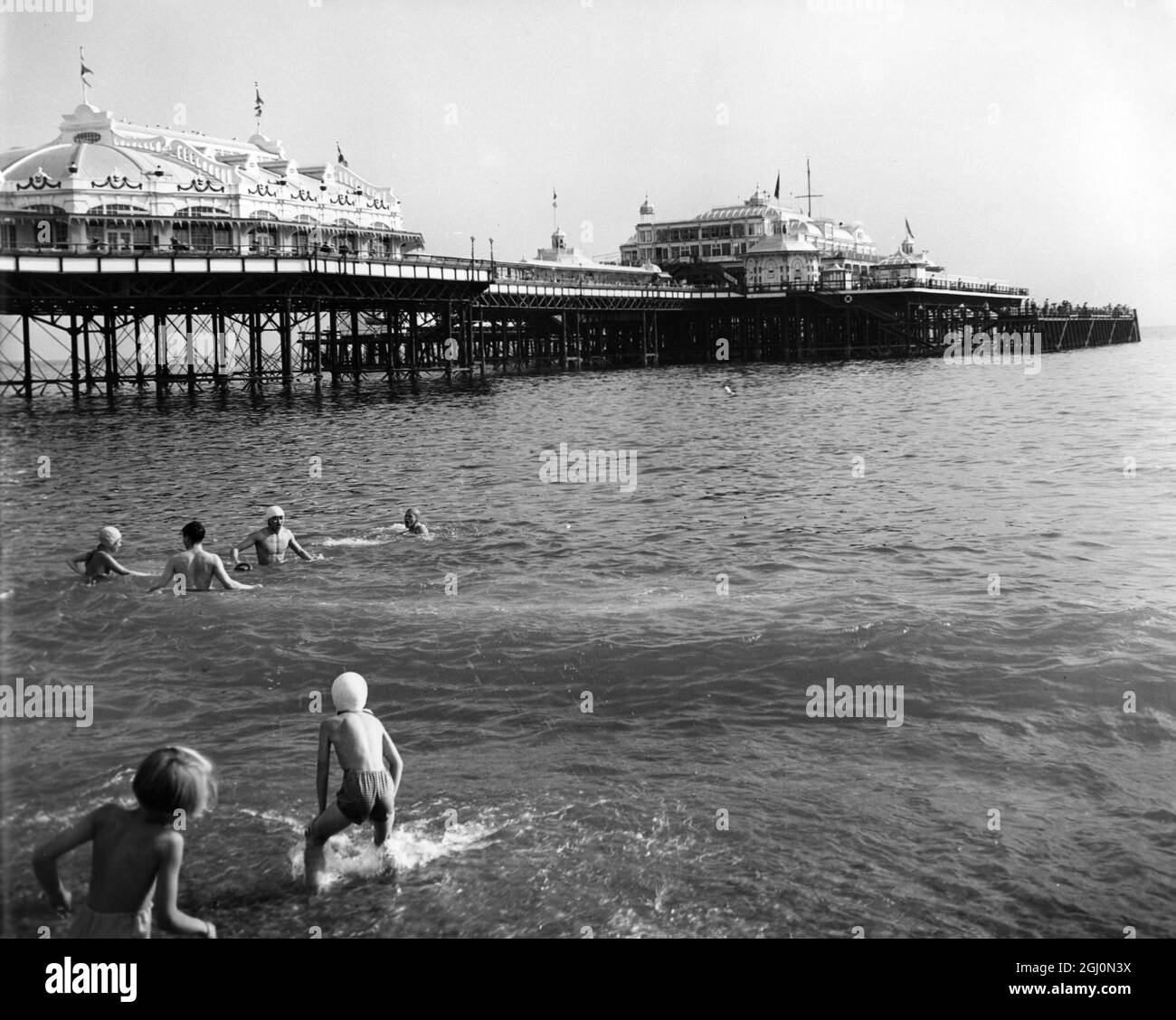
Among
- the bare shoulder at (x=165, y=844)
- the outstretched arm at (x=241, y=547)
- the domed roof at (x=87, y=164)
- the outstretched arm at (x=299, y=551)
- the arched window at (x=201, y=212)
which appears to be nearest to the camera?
the bare shoulder at (x=165, y=844)

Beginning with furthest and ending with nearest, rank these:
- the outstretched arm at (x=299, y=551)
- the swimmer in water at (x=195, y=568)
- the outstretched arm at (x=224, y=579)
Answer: the outstretched arm at (x=299, y=551)
the outstretched arm at (x=224, y=579)
the swimmer in water at (x=195, y=568)

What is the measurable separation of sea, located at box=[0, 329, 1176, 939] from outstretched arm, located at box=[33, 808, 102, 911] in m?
0.26

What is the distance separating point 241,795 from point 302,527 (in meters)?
14.2

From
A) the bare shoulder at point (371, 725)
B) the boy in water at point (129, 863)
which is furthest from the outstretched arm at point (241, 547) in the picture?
the boy in water at point (129, 863)

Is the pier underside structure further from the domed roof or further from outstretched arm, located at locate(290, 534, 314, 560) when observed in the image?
outstretched arm, located at locate(290, 534, 314, 560)

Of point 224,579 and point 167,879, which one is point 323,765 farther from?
point 224,579

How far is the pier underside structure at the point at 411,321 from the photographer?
5888 centimetres

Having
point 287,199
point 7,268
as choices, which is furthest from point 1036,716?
point 287,199

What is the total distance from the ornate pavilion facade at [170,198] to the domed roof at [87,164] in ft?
0.31

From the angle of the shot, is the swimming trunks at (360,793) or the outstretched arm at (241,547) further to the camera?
the outstretched arm at (241,547)

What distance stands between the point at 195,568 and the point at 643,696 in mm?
7499

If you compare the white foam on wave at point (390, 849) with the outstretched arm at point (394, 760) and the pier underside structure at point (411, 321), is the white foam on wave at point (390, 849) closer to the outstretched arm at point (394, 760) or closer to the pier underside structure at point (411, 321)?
the outstretched arm at point (394, 760)
